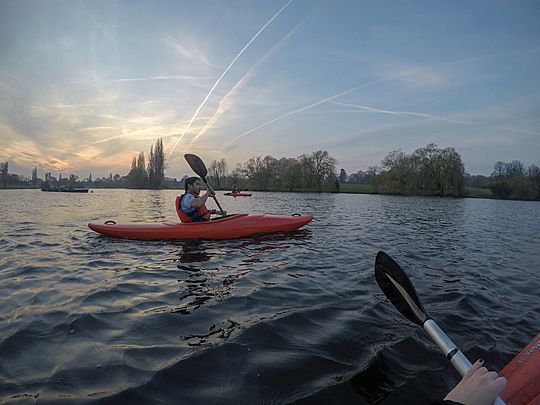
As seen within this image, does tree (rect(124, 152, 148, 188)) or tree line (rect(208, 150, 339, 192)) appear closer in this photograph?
tree line (rect(208, 150, 339, 192))

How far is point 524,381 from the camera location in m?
1.79

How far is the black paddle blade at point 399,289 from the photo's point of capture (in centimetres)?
216

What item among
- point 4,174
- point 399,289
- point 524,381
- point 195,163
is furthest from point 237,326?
point 4,174

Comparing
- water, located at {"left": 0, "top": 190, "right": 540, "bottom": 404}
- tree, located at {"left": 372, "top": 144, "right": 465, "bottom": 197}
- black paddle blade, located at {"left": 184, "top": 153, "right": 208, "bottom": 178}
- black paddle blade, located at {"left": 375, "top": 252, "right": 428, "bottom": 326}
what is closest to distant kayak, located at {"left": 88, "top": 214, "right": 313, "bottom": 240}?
water, located at {"left": 0, "top": 190, "right": 540, "bottom": 404}

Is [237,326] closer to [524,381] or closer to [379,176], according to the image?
[524,381]

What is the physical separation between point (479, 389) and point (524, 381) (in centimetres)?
83

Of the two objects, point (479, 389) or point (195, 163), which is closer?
point (479, 389)

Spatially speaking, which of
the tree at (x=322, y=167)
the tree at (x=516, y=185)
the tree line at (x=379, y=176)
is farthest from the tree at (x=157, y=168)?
the tree at (x=516, y=185)

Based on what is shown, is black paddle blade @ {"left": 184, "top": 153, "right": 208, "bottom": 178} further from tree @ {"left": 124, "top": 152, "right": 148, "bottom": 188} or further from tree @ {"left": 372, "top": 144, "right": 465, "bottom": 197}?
tree @ {"left": 124, "top": 152, "right": 148, "bottom": 188}

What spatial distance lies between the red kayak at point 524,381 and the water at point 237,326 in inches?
22.8

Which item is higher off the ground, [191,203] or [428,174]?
[428,174]

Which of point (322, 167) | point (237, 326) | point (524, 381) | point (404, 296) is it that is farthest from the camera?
Answer: point (322, 167)

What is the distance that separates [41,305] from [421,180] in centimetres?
5983

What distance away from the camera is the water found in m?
2.33
